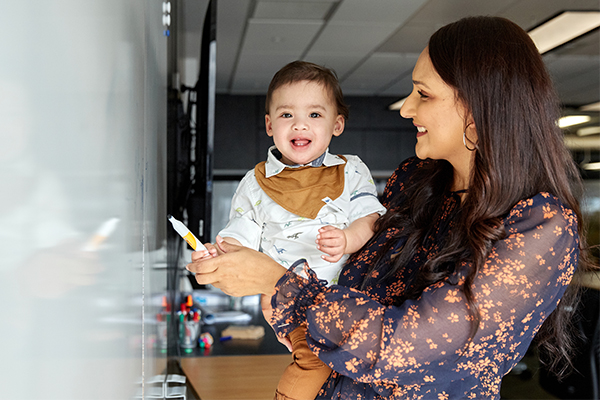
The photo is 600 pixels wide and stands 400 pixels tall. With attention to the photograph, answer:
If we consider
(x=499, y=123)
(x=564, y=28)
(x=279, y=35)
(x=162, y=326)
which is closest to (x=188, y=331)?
(x=162, y=326)

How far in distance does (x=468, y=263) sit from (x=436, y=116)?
0.95ft

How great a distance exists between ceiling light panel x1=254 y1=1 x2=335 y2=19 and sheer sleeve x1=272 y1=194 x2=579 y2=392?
2.74 m

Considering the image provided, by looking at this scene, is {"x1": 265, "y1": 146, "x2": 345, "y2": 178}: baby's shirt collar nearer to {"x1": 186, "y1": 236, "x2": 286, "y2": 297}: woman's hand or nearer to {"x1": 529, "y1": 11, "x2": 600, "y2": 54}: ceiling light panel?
{"x1": 186, "y1": 236, "x2": 286, "y2": 297}: woman's hand

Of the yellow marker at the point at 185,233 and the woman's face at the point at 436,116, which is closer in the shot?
the yellow marker at the point at 185,233

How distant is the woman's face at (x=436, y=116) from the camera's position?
90cm

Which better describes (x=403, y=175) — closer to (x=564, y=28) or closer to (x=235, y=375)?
(x=235, y=375)

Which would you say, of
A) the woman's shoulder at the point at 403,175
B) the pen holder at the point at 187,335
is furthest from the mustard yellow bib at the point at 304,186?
the pen holder at the point at 187,335

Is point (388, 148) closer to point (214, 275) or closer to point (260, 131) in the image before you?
point (260, 131)

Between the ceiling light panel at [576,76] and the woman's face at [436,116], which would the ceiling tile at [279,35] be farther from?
the woman's face at [436,116]

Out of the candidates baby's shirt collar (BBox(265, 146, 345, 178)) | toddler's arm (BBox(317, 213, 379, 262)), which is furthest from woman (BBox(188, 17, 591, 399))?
baby's shirt collar (BBox(265, 146, 345, 178))

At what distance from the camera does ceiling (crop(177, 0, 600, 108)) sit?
3.26m

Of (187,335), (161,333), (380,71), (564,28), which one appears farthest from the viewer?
(380,71)

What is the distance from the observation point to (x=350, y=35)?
12.8 ft

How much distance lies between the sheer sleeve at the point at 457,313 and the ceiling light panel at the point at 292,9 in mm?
2742
